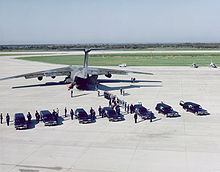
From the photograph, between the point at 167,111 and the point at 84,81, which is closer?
the point at 167,111

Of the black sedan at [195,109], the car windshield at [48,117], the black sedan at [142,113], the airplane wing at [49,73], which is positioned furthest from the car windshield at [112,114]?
the airplane wing at [49,73]

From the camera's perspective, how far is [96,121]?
30.5 meters

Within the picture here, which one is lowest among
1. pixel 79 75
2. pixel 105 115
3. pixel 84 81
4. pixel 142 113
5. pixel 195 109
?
pixel 105 115

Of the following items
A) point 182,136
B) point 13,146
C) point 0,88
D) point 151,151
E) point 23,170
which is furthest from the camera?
point 0,88

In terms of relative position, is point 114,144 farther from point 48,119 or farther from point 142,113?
point 48,119

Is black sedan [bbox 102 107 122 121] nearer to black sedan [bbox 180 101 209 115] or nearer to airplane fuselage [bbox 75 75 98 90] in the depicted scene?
black sedan [bbox 180 101 209 115]

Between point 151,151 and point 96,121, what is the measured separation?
33.1 ft

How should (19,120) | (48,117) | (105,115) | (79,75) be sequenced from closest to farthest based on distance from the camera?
1. (19,120)
2. (48,117)
3. (105,115)
4. (79,75)

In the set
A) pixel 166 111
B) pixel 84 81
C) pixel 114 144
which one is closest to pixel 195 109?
pixel 166 111

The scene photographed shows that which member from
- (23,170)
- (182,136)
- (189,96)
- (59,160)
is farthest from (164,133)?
(189,96)

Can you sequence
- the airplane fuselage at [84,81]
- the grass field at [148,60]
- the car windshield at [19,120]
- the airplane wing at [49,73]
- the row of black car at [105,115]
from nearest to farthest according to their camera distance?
the car windshield at [19,120] → the row of black car at [105,115] → the airplane fuselage at [84,81] → the airplane wing at [49,73] → the grass field at [148,60]

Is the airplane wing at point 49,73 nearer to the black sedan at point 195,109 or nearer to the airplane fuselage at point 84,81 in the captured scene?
the airplane fuselage at point 84,81

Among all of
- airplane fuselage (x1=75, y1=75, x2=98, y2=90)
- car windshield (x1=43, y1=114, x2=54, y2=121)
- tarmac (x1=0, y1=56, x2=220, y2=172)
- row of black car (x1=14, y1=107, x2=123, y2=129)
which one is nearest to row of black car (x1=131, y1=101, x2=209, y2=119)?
tarmac (x1=0, y1=56, x2=220, y2=172)

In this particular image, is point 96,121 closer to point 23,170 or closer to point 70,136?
point 70,136
